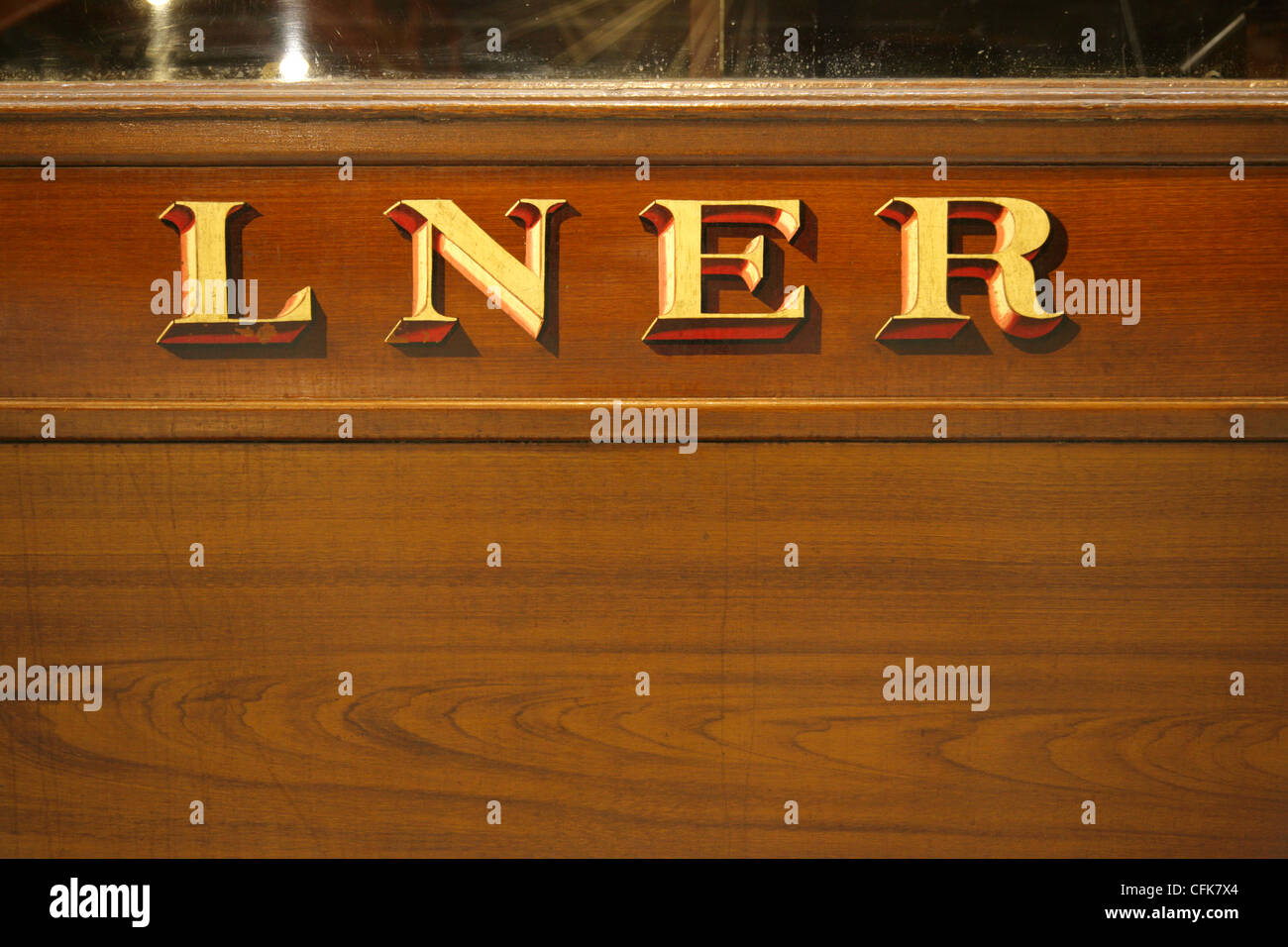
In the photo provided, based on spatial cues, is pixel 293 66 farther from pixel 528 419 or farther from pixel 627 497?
pixel 627 497

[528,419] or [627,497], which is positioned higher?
[528,419]

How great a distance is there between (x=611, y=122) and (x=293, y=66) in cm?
60

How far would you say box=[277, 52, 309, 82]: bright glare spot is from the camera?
140 centimetres

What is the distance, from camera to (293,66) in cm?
140

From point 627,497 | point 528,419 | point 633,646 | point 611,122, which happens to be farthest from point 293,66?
point 633,646

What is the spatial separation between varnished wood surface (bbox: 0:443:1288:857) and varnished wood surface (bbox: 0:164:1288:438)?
0.12m

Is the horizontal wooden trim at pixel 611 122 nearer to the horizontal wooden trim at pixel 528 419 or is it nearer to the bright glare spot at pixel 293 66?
the bright glare spot at pixel 293 66

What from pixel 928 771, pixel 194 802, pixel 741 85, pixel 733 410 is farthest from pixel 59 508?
pixel 928 771

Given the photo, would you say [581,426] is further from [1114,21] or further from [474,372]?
[1114,21]

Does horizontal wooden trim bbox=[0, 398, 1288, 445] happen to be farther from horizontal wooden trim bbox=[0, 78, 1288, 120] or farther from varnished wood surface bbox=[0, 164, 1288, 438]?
horizontal wooden trim bbox=[0, 78, 1288, 120]

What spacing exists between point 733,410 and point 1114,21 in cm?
98

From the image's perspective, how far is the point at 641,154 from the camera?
4.52 ft

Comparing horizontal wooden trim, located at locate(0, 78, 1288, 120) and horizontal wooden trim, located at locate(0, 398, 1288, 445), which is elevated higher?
horizontal wooden trim, located at locate(0, 78, 1288, 120)

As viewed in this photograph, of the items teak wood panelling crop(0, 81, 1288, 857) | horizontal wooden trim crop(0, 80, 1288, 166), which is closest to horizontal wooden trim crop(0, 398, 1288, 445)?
teak wood panelling crop(0, 81, 1288, 857)
